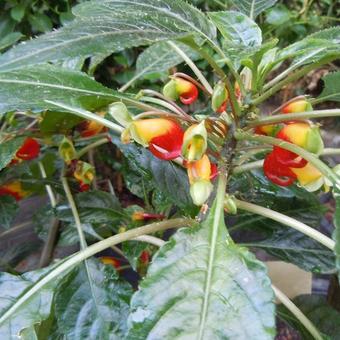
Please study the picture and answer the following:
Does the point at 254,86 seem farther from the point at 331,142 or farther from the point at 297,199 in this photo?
the point at 331,142

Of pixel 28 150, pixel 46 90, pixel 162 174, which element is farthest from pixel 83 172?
pixel 46 90

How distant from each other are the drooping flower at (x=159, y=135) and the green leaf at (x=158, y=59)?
42 cm

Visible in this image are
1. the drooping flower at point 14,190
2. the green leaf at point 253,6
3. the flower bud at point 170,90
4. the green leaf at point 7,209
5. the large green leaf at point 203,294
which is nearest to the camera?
the large green leaf at point 203,294

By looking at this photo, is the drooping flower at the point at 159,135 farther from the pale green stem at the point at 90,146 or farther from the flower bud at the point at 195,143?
the pale green stem at the point at 90,146

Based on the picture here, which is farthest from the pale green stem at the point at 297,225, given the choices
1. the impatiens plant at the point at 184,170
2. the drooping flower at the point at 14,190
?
the drooping flower at the point at 14,190

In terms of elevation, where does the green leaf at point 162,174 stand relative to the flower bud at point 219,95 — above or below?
below

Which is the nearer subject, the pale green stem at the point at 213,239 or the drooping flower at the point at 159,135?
the pale green stem at the point at 213,239

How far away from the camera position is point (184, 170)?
71 centimetres

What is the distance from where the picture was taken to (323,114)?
0.52 metres

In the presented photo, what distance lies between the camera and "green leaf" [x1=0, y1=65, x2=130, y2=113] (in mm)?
527

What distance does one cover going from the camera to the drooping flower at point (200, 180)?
51cm

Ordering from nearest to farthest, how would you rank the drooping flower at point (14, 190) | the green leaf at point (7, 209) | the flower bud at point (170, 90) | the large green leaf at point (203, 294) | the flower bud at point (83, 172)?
the large green leaf at point (203, 294), the flower bud at point (170, 90), the flower bud at point (83, 172), the green leaf at point (7, 209), the drooping flower at point (14, 190)

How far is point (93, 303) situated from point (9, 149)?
0.26 meters

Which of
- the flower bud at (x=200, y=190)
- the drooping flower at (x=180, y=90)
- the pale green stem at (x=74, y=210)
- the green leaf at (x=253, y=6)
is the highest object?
the green leaf at (x=253, y=6)
